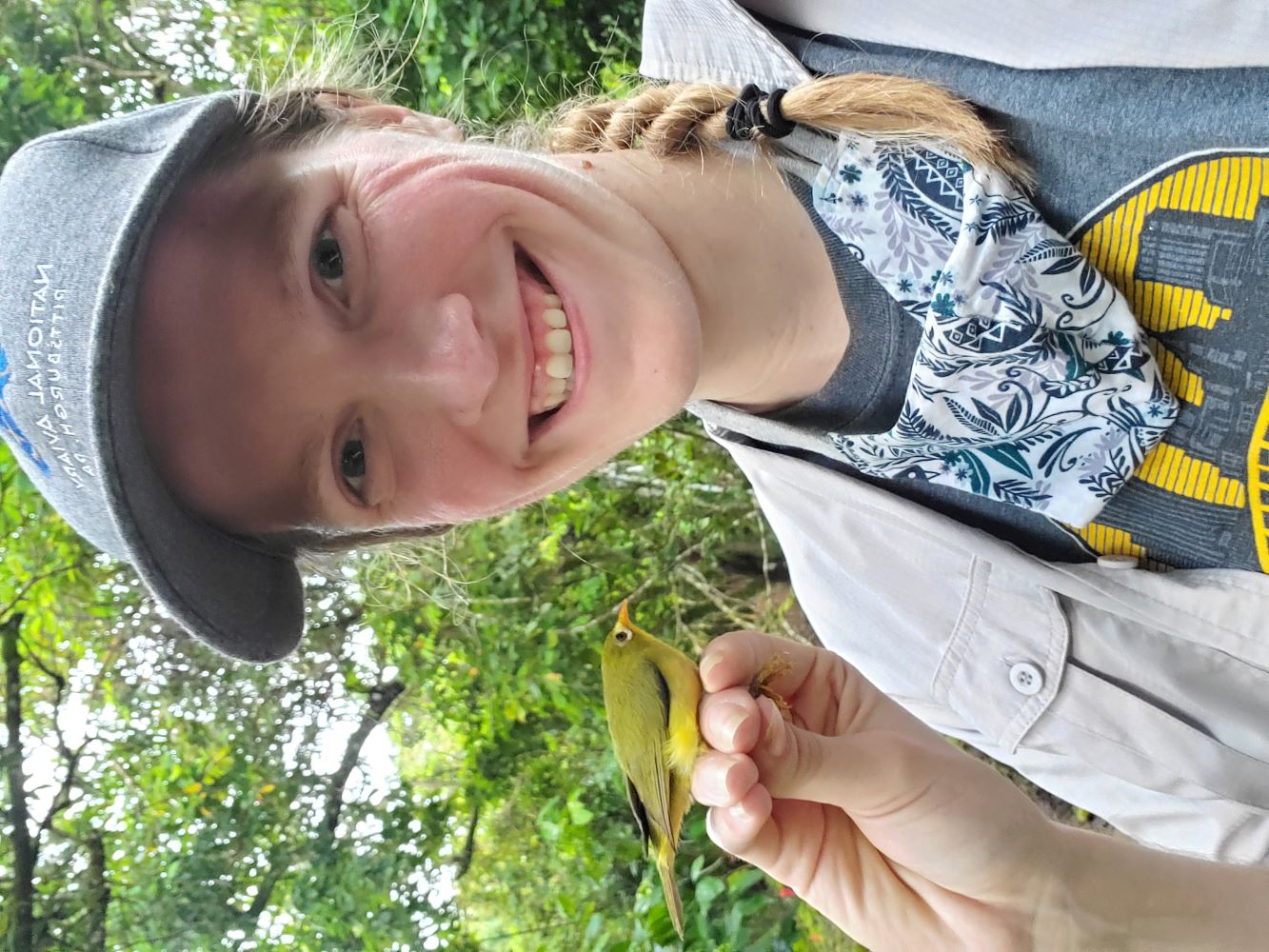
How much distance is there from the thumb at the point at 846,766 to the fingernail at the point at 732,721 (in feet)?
0.09

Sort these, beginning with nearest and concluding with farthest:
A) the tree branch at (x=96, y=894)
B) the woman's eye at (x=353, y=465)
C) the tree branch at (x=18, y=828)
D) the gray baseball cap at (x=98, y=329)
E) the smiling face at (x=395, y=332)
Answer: the gray baseball cap at (x=98, y=329)
the smiling face at (x=395, y=332)
the woman's eye at (x=353, y=465)
the tree branch at (x=18, y=828)
the tree branch at (x=96, y=894)

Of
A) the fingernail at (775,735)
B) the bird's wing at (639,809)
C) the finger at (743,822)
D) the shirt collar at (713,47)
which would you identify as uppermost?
the shirt collar at (713,47)

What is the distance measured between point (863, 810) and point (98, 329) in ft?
3.35

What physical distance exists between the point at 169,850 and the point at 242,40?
11.4ft

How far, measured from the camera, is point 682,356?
1364 millimetres

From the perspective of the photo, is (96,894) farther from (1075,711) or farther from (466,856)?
(1075,711)

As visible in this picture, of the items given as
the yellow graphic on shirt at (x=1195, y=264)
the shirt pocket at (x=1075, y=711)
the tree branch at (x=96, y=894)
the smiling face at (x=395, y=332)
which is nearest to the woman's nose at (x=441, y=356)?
the smiling face at (x=395, y=332)

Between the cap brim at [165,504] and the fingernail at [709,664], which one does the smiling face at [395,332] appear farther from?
the fingernail at [709,664]

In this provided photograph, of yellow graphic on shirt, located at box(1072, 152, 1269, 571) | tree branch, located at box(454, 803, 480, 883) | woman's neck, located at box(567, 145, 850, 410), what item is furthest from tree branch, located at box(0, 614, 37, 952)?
yellow graphic on shirt, located at box(1072, 152, 1269, 571)

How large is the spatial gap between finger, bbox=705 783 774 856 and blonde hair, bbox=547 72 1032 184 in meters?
0.87

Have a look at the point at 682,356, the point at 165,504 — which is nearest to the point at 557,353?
the point at 682,356

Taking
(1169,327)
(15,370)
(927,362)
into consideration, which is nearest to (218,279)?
(15,370)

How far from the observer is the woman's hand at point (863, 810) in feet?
3.30

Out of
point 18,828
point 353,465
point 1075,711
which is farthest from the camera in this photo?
point 18,828
